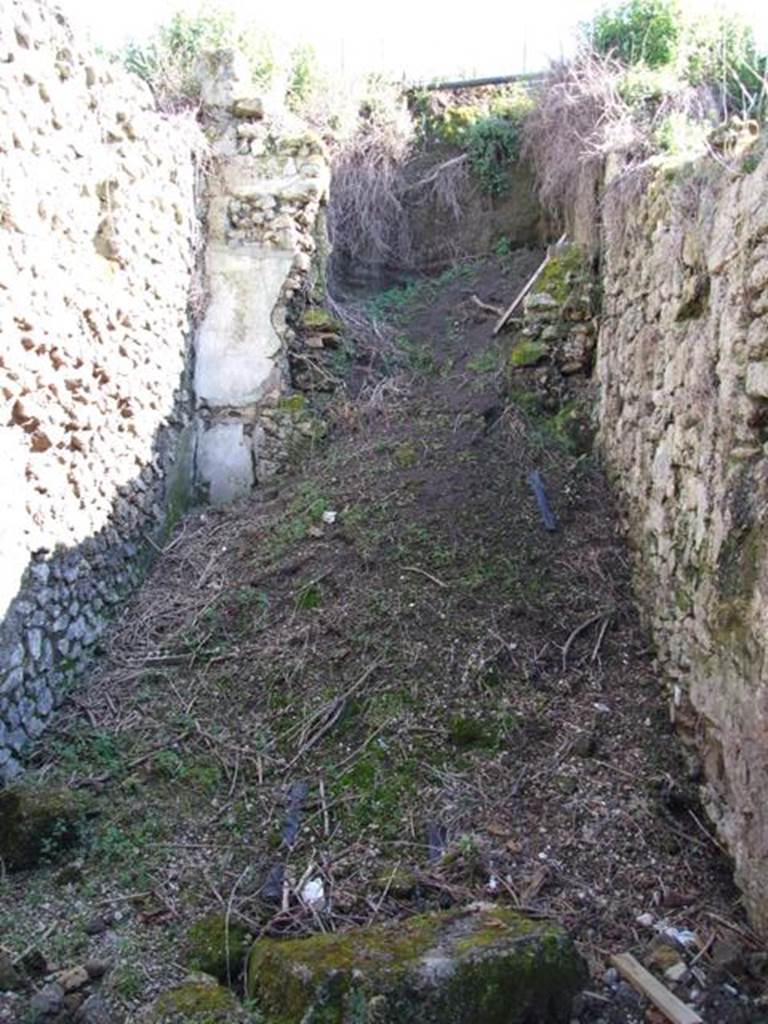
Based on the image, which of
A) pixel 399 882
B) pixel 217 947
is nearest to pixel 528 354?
pixel 399 882

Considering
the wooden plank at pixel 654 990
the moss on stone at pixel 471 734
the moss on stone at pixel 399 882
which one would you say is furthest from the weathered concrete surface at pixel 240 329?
the wooden plank at pixel 654 990

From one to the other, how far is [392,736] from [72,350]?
297 cm

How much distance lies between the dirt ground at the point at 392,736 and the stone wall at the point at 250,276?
635mm

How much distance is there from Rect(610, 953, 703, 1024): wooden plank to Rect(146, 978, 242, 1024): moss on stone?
53.0 inches

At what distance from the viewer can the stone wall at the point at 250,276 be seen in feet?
24.8

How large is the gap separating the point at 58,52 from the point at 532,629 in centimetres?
447

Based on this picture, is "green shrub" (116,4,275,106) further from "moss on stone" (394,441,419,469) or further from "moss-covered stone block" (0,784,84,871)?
"moss-covered stone block" (0,784,84,871)

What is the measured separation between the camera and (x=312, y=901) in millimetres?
3617

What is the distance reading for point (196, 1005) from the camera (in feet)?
9.65

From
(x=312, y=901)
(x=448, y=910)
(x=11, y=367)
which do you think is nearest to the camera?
(x=448, y=910)

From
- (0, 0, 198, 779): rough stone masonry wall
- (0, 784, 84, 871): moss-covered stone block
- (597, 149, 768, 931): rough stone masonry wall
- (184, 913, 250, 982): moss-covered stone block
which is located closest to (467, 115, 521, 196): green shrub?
(0, 0, 198, 779): rough stone masonry wall

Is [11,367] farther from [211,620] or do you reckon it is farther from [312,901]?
[312,901]

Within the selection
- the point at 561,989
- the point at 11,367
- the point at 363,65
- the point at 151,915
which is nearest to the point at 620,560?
the point at 561,989

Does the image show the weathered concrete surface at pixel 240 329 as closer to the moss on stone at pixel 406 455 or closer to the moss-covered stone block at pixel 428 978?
the moss on stone at pixel 406 455
